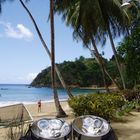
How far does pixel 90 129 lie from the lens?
14.8 ft

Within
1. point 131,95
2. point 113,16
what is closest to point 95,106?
point 131,95

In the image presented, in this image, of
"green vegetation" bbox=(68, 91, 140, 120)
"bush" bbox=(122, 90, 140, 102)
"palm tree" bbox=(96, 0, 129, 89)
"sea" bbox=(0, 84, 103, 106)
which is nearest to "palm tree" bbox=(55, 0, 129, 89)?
"palm tree" bbox=(96, 0, 129, 89)

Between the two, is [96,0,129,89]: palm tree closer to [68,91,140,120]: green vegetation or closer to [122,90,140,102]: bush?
[122,90,140,102]: bush

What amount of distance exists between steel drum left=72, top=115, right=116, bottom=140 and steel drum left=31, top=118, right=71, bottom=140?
12cm

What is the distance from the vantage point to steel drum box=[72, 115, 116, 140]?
4.41 meters

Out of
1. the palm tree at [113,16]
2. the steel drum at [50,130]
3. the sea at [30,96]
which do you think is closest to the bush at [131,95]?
the palm tree at [113,16]

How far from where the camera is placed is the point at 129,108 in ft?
51.3

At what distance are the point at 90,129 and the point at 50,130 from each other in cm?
51

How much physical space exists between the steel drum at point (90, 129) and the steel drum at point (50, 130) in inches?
4.7

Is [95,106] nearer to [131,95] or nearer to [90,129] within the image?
[90,129]

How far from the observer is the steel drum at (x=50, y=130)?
14.5 feet

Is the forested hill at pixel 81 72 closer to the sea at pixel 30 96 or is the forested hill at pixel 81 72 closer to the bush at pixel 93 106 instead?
the sea at pixel 30 96

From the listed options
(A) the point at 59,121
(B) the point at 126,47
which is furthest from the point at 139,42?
(A) the point at 59,121

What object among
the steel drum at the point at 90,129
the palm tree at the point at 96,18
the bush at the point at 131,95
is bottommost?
the steel drum at the point at 90,129
